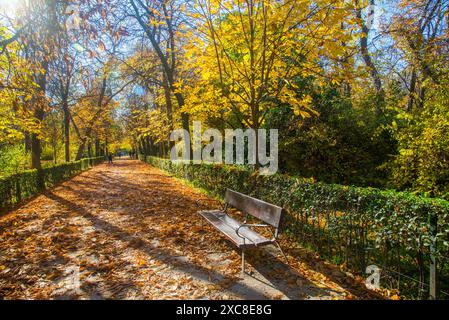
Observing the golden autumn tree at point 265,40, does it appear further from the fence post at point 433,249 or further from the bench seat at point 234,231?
the fence post at point 433,249

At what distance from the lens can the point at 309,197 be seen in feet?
14.8

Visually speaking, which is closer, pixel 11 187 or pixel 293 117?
pixel 11 187

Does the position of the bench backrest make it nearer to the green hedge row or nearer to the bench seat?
the bench seat

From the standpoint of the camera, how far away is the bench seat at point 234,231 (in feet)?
12.5

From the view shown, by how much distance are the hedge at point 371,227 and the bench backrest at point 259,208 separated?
0.66 metres

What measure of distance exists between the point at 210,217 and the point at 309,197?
207 cm

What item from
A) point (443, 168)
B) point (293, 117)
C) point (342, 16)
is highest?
point (342, 16)

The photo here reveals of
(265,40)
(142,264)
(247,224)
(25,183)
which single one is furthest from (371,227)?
(25,183)

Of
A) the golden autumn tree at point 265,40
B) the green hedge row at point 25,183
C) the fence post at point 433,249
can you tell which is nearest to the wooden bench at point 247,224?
the fence post at point 433,249

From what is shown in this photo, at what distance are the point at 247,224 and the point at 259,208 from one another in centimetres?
68

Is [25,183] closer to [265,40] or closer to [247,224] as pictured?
[247,224]

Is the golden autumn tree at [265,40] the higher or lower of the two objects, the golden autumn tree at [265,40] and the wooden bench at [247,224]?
the higher

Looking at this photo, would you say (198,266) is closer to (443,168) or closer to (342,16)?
(342,16)
